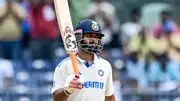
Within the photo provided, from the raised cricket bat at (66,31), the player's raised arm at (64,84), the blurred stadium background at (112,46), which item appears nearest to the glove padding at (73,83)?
the player's raised arm at (64,84)

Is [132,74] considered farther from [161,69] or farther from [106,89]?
[106,89]

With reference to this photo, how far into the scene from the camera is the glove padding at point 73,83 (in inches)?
231

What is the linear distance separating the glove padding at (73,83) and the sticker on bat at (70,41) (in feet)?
0.88

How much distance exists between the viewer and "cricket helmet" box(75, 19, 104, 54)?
628 centimetres

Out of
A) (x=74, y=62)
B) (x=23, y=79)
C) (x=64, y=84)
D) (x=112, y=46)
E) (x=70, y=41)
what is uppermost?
(x=70, y=41)

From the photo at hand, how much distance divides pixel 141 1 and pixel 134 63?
8.35 feet

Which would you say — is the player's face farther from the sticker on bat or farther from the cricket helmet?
the sticker on bat

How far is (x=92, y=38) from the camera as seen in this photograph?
20.8 ft

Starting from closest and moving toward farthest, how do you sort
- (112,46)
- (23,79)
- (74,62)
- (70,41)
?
(74,62), (70,41), (23,79), (112,46)

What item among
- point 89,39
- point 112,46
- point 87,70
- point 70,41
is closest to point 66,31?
point 70,41

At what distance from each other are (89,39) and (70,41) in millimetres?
184

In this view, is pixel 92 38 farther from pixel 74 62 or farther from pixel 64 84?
pixel 64 84

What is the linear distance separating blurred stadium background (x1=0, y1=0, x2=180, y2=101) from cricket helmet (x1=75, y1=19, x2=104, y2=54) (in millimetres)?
4802

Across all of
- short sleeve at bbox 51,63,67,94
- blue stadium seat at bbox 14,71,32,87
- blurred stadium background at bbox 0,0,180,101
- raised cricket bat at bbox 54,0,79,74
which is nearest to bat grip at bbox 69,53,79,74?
raised cricket bat at bbox 54,0,79,74
